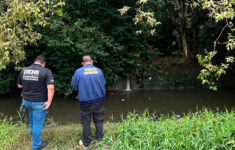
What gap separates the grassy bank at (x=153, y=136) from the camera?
3.63 meters

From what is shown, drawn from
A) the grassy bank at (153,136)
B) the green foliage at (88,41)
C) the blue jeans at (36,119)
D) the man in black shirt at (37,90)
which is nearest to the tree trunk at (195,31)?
the green foliage at (88,41)

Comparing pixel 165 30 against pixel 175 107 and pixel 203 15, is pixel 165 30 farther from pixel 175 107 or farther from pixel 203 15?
pixel 175 107

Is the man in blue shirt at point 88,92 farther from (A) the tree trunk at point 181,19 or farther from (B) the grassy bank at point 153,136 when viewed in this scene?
(A) the tree trunk at point 181,19

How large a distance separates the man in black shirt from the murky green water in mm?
3370

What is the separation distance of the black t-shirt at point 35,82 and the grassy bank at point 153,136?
1.03m

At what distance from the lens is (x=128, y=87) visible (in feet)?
40.9

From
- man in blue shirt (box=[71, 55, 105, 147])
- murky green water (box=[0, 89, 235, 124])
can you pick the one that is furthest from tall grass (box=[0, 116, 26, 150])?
murky green water (box=[0, 89, 235, 124])

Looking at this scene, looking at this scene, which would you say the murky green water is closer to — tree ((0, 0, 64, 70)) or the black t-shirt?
tree ((0, 0, 64, 70))

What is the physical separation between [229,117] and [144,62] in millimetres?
8672

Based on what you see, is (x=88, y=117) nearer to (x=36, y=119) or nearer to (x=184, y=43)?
(x=36, y=119)

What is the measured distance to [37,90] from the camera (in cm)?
397

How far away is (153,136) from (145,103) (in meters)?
5.88

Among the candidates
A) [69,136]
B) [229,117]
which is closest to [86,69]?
[69,136]

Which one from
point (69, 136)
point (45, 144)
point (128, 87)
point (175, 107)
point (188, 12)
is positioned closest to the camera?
point (45, 144)
